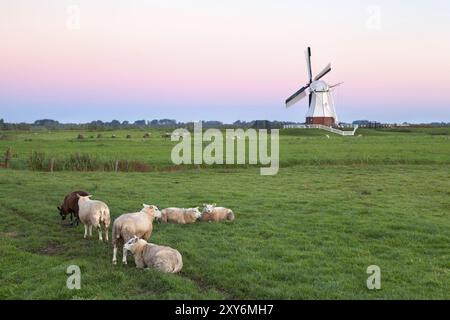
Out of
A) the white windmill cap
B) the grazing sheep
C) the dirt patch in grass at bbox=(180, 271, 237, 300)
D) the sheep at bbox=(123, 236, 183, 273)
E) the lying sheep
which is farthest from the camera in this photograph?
the white windmill cap

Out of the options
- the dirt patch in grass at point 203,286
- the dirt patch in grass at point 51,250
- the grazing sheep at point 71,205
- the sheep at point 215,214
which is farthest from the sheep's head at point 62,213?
the dirt patch in grass at point 203,286

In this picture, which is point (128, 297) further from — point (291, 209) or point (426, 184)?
point (426, 184)

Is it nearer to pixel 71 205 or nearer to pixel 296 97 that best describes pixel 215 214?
pixel 71 205

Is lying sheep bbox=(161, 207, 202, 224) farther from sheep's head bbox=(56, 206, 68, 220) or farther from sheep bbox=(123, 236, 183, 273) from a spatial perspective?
sheep bbox=(123, 236, 183, 273)

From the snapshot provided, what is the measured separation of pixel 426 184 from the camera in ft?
96.9

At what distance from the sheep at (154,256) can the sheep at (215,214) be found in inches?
226

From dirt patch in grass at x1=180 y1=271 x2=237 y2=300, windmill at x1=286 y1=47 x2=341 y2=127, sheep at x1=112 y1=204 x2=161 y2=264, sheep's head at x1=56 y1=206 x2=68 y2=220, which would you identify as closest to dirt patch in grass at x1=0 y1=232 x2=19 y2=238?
sheep's head at x1=56 y1=206 x2=68 y2=220

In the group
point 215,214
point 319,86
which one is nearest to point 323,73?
point 319,86

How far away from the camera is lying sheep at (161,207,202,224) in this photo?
1792cm

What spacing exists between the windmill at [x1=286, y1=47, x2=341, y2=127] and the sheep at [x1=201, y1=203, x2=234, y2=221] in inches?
3483

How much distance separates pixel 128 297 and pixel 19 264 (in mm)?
4442

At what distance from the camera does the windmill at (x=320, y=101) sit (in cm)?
10400

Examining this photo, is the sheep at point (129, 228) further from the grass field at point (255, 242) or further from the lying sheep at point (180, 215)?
the lying sheep at point (180, 215)
